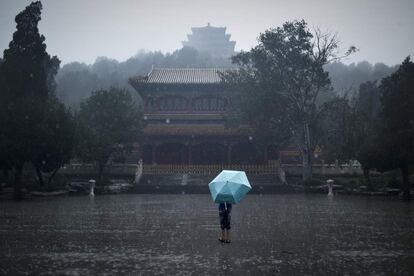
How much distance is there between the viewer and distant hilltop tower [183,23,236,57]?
430 feet

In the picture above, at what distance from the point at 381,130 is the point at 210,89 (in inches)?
824

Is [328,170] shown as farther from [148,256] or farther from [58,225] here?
[148,256]

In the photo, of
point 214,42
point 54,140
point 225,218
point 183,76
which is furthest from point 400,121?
point 214,42

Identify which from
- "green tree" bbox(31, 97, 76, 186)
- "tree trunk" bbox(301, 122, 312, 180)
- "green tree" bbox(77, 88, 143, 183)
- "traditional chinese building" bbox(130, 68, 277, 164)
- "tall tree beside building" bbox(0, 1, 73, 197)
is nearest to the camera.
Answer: "tall tree beside building" bbox(0, 1, 73, 197)

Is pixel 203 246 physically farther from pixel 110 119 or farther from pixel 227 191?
pixel 110 119

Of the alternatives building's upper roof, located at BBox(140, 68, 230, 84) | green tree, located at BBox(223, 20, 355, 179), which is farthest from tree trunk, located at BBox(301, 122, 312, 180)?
building's upper roof, located at BBox(140, 68, 230, 84)

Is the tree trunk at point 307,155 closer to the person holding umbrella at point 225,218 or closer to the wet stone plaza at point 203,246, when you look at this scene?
the wet stone plaza at point 203,246

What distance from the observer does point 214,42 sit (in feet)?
439

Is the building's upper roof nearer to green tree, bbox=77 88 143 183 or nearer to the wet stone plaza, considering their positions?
green tree, bbox=77 88 143 183

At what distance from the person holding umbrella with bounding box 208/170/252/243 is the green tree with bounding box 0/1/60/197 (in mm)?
18553

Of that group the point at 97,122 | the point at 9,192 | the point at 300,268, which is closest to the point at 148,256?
the point at 300,268

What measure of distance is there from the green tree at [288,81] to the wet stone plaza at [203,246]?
20.2 meters

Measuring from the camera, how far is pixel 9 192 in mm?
28703

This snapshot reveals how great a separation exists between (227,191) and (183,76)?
37.1 meters
